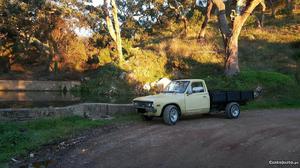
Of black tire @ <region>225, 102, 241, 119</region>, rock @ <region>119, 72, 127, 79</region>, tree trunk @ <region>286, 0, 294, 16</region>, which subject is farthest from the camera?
tree trunk @ <region>286, 0, 294, 16</region>

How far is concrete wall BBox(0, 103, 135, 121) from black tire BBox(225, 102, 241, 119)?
14.3 ft

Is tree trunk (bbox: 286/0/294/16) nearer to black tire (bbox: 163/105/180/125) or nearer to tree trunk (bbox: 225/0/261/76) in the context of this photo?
tree trunk (bbox: 225/0/261/76)

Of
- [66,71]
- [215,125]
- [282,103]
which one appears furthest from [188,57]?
[215,125]

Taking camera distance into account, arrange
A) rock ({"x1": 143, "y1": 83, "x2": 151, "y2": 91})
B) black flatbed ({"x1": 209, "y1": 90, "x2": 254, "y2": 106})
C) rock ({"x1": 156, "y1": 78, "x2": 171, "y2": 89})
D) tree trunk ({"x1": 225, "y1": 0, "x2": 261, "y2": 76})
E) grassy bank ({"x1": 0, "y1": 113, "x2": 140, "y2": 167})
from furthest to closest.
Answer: rock ({"x1": 143, "y1": 83, "x2": 151, "y2": 91})
rock ({"x1": 156, "y1": 78, "x2": 171, "y2": 89})
tree trunk ({"x1": 225, "y1": 0, "x2": 261, "y2": 76})
black flatbed ({"x1": 209, "y1": 90, "x2": 254, "y2": 106})
grassy bank ({"x1": 0, "y1": 113, "x2": 140, "y2": 167})

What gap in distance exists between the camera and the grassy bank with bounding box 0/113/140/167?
376 inches

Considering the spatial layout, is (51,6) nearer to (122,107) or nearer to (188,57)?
(188,57)

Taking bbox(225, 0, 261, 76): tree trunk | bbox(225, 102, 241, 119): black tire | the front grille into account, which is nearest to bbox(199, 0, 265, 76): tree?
bbox(225, 0, 261, 76): tree trunk

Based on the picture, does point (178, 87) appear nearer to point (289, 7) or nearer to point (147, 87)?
point (147, 87)

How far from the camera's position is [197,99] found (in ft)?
46.1

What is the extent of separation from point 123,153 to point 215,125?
5125 mm

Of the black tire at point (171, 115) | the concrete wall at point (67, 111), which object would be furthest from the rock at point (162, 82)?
the black tire at point (171, 115)

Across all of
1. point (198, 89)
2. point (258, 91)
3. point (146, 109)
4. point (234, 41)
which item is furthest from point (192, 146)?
point (234, 41)

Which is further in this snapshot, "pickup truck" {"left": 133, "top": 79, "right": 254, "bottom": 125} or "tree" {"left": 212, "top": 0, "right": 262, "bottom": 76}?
"tree" {"left": 212, "top": 0, "right": 262, "bottom": 76}

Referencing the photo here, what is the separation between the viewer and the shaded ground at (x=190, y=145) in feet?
26.3
